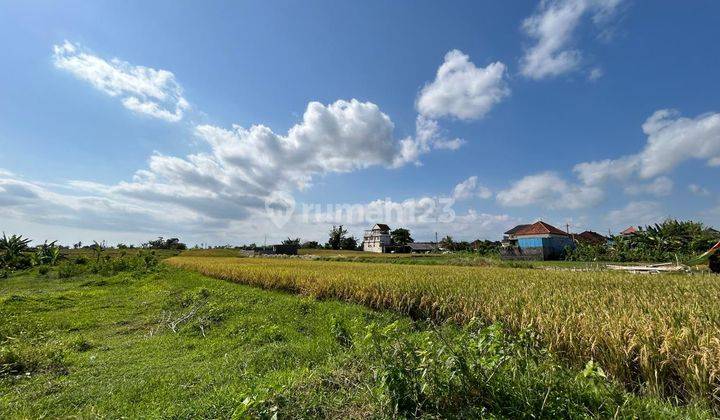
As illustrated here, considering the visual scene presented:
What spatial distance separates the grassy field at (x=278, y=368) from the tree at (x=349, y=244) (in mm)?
74139

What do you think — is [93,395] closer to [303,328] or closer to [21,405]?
[21,405]

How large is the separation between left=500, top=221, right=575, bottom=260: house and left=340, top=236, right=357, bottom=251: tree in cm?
4704

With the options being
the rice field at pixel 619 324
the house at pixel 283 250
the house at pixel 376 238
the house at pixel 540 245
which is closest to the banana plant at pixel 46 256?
the house at pixel 283 250

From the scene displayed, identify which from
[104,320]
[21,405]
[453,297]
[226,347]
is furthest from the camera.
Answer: [104,320]

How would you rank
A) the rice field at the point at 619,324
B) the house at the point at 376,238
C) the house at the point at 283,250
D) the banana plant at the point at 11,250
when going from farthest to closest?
the house at the point at 376,238
the house at the point at 283,250
the banana plant at the point at 11,250
the rice field at the point at 619,324

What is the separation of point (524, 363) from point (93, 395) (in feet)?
Result: 20.8

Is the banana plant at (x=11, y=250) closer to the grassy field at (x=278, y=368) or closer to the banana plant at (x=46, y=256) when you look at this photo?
the banana plant at (x=46, y=256)

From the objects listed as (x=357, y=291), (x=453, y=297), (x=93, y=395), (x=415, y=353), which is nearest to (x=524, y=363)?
(x=415, y=353)

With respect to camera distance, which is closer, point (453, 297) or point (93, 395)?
point (93, 395)

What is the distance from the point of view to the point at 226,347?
25.0 ft

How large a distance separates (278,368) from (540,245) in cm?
3985

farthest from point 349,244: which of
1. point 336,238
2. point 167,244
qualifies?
point 167,244

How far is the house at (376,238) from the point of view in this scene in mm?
83688

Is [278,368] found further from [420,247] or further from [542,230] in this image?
[420,247]
